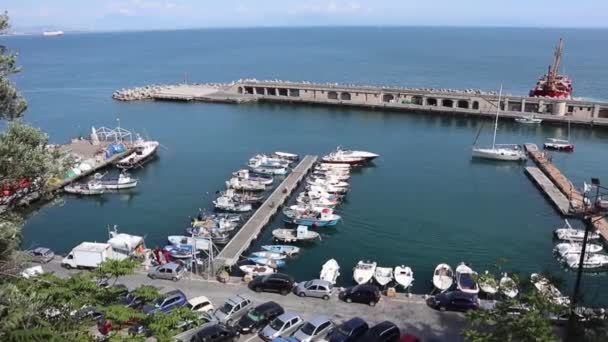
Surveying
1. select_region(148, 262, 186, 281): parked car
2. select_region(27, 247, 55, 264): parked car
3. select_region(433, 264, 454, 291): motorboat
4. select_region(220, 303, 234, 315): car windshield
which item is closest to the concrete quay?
select_region(433, 264, 454, 291): motorboat

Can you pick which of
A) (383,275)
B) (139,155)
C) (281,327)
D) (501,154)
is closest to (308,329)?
(281,327)

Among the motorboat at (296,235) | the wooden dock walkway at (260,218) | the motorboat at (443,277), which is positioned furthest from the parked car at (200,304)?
the motorboat at (443,277)

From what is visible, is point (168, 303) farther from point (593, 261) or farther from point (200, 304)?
point (593, 261)

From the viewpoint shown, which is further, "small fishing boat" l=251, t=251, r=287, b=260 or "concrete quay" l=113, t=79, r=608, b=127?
"concrete quay" l=113, t=79, r=608, b=127

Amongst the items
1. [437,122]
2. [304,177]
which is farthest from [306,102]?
[304,177]

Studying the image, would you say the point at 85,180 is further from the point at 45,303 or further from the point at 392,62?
the point at 392,62

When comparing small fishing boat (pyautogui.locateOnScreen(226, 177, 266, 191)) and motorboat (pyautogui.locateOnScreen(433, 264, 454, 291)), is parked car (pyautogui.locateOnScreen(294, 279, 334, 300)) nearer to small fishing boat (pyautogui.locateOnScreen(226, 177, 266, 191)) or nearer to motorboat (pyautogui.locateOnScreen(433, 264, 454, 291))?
motorboat (pyautogui.locateOnScreen(433, 264, 454, 291))
